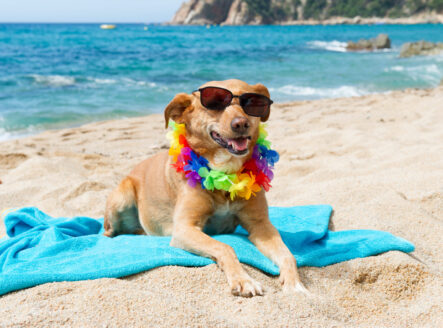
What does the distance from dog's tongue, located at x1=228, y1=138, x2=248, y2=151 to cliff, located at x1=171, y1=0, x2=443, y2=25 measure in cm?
11569

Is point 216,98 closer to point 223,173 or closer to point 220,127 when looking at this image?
point 220,127

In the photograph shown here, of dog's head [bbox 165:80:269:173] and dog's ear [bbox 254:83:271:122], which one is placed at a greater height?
dog's ear [bbox 254:83:271:122]

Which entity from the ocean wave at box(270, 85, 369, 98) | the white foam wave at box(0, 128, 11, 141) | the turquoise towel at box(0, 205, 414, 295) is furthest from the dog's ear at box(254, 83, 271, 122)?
the ocean wave at box(270, 85, 369, 98)

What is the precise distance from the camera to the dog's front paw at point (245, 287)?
270 cm

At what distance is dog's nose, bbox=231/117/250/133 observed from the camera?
324 centimetres

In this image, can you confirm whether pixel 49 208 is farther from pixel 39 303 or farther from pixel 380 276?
pixel 380 276

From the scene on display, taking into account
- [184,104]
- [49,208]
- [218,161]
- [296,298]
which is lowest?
[49,208]

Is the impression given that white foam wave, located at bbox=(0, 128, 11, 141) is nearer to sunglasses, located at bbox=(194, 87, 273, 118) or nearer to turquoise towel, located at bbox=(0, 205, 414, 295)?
turquoise towel, located at bbox=(0, 205, 414, 295)

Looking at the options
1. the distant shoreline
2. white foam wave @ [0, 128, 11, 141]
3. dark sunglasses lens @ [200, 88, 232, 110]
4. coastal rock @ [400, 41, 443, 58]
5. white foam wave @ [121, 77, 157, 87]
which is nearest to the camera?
dark sunglasses lens @ [200, 88, 232, 110]

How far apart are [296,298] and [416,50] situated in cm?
2949

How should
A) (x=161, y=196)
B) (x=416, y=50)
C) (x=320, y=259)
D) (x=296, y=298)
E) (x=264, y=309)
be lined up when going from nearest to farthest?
(x=264, y=309) < (x=296, y=298) < (x=320, y=259) < (x=161, y=196) < (x=416, y=50)

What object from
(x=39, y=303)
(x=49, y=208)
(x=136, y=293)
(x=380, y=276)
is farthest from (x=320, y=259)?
(x=49, y=208)

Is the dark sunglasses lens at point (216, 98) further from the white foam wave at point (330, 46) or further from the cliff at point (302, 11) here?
the cliff at point (302, 11)

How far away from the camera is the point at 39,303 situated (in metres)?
2.54
